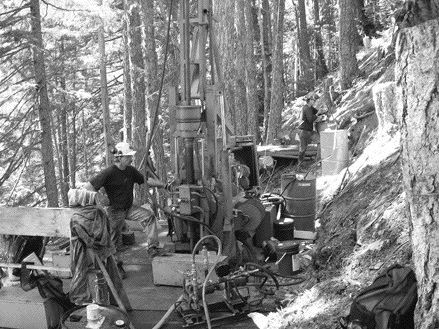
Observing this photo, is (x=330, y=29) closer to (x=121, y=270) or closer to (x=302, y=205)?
(x=302, y=205)

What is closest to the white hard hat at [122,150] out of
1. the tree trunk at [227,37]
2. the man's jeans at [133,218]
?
the man's jeans at [133,218]

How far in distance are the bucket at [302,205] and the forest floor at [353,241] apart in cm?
27

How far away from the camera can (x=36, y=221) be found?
6805 mm

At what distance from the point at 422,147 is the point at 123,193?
5468mm

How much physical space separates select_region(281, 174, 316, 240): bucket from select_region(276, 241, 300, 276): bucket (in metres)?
1.98

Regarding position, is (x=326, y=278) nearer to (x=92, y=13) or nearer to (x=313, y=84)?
(x=92, y=13)

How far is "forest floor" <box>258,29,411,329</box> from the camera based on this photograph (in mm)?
5422

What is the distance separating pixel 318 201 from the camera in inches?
464

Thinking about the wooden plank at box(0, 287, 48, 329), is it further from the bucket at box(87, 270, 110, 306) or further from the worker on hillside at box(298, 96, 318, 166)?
the worker on hillside at box(298, 96, 318, 166)

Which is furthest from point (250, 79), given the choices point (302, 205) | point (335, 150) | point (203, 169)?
point (203, 169)

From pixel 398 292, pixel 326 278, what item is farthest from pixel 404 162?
pixel 326 278

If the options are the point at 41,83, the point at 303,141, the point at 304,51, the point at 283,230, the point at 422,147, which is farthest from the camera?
the point at 304,51

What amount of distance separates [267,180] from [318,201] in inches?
156

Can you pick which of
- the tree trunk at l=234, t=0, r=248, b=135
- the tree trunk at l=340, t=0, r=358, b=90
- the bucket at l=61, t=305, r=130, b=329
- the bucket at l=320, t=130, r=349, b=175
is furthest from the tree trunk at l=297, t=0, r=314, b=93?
the bucket at l=61, t=305, r=130, b=329
